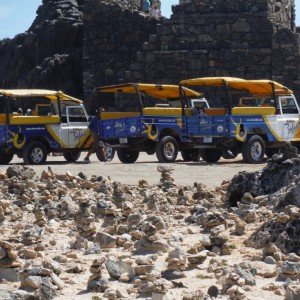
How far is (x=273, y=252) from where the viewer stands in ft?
28.5

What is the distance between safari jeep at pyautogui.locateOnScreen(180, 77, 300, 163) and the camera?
2225 centimetres

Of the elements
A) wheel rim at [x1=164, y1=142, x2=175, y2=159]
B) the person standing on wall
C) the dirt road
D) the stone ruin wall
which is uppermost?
the person standing on wall

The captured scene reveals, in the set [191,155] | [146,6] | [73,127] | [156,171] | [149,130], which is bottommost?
[156,171]

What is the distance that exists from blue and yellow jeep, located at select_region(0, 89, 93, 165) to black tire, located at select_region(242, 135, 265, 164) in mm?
4248

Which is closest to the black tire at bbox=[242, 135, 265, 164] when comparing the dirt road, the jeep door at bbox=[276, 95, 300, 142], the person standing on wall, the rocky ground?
the dirt road

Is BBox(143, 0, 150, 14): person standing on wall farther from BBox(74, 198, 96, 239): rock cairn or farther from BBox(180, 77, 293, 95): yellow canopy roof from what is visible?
BBox(74, 198, 96, 239): rock cairn

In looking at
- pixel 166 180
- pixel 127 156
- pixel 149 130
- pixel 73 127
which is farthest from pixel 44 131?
pixel 166 180

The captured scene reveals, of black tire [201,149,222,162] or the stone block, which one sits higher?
black tire [201,149,222,162]

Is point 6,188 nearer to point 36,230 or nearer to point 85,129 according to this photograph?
point 36,230

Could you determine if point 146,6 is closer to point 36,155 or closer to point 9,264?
point 36,155

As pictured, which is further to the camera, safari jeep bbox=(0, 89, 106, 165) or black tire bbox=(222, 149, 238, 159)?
black tire bbox=(222, 149, 238, 159)

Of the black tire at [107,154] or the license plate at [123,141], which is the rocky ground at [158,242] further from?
the black tire at [107,154]

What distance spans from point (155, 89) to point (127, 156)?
6.11 feet

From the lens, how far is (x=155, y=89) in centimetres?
2445
